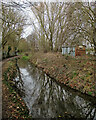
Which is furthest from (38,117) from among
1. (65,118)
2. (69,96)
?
(69,96)

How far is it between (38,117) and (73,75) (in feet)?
15.0

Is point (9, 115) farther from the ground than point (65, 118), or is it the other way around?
point (9, 115)

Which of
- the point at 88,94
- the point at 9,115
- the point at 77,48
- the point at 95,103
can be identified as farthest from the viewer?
the point at 77,48

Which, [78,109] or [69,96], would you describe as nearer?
[78,109]

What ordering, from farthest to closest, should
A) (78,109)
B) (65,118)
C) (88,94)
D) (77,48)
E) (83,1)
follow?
(77,48), (83,1), (88,94), (78,109), (65,118)

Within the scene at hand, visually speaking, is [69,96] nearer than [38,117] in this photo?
→ No

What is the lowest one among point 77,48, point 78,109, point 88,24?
point 78,109

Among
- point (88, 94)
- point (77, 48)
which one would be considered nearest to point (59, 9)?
point (77, 48)

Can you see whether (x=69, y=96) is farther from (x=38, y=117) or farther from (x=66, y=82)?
(x=38, y=117)

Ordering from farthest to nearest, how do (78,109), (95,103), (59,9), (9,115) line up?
1. (59,9)
2. (95,103)
3. (78,109)
4. (9,115)

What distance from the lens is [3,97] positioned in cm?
383

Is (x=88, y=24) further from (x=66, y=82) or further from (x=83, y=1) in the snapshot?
(x=66, y=82)

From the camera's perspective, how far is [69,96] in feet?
18.0

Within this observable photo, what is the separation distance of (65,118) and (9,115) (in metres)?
2.15
